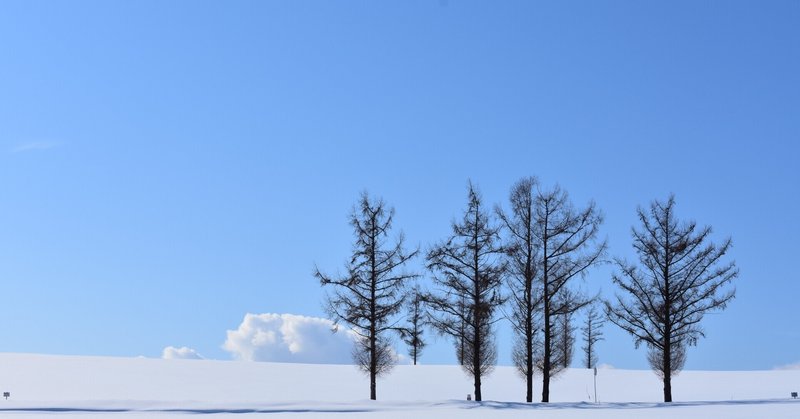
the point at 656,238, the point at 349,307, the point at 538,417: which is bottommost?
the point at 538,417

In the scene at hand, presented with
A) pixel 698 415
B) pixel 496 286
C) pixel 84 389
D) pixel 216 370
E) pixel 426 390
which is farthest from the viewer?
pixel 216 370

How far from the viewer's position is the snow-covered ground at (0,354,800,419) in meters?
32.8

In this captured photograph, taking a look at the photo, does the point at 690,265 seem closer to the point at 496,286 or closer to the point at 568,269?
the point at 568,269

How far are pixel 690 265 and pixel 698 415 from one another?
14837mm

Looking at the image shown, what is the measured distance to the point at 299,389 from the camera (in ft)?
158

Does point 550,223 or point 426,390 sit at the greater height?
point 550,223

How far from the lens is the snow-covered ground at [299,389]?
1289 inches

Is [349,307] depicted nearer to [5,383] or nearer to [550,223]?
[550,223]

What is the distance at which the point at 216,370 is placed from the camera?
5628 centimetres

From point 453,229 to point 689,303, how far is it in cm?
1101

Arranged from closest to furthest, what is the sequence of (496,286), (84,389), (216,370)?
1. (496,286)
2. (84,389)
3. (216,370)

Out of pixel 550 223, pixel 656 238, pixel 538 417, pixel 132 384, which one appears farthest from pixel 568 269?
pixel 132 384

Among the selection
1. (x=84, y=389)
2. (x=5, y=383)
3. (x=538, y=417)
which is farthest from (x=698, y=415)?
(x=5, y=383)

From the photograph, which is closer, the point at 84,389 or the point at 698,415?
the point at 698,415
